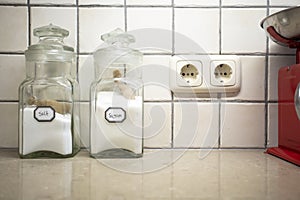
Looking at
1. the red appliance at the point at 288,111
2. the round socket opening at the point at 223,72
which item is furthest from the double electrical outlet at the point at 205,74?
the red appliance at the point at 288,111

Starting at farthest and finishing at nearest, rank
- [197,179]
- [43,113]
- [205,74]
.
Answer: [205,74] → [43,113] → [197,179]

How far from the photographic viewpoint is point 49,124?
2.44ft

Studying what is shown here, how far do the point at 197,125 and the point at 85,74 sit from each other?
300mm

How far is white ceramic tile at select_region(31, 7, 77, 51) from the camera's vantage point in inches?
35.6

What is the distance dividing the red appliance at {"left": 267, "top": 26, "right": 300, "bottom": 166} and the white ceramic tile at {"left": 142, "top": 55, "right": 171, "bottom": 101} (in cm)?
26

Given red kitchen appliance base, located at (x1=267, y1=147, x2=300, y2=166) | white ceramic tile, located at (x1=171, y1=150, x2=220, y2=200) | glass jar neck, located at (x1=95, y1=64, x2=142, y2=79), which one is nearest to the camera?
white ceramic tile, located at (x1=171, y1=150, x2=220, y2=200)

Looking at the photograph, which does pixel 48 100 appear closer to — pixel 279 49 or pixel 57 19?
pixel 57 19

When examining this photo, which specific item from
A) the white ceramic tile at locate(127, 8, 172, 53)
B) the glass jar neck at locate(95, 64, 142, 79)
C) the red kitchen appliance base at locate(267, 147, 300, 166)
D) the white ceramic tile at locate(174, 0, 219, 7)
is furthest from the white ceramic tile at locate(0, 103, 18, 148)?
the red kitchen appliance base at locate(267, 147, 300, 166)

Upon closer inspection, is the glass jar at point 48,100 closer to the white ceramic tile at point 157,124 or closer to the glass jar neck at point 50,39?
the glass jar neck at point 50,39

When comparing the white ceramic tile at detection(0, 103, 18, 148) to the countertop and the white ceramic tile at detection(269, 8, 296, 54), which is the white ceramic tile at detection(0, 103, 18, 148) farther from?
the white ceramic tile at detection(269, 8, 296, 54)

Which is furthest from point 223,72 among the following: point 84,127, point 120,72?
point 84,127

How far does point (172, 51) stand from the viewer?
35.7 inches

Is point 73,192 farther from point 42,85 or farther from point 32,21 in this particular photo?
point 32,21

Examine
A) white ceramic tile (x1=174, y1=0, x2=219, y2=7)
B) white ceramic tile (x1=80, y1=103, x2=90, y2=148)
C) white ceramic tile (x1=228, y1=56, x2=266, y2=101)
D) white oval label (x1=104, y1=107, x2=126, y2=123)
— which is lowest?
white ceramic tile (x1=80, y1=103, x2=90, y2=148)
